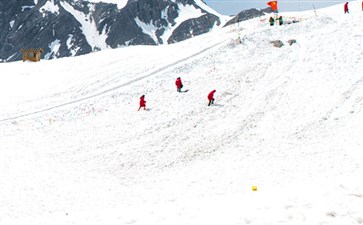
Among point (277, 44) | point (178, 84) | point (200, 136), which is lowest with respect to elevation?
point (200, 136)

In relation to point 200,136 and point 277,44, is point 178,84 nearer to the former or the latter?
point 200,136

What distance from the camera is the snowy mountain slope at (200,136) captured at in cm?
1227

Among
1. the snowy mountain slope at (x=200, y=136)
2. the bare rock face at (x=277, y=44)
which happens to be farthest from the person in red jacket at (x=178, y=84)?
the bare rock face at (x=277, y=44)

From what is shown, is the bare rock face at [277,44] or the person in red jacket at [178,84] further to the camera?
the bare rock face at [277,44]

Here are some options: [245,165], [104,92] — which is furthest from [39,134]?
[245,165]

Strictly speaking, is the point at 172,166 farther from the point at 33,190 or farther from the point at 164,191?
the point at 33,190

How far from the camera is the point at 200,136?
27.5 m

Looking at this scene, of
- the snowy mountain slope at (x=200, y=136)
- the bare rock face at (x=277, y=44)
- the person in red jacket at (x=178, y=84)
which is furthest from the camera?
the bare rock face at (x=277, y=44)

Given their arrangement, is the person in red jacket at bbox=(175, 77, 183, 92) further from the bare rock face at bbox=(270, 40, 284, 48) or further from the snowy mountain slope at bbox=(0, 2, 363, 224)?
the bare rock face at bbox=(270, 40, 284, 48)

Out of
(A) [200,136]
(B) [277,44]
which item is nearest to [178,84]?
(A) [200,136]

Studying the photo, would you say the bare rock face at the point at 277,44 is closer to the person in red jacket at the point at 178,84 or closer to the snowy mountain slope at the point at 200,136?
the snowy mountain slope at the point at 200,136

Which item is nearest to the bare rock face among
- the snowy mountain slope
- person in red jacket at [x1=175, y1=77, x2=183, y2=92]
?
the snowy mountain slope

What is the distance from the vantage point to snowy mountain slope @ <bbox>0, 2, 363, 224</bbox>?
12273 mm

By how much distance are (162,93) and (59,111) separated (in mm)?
8917
